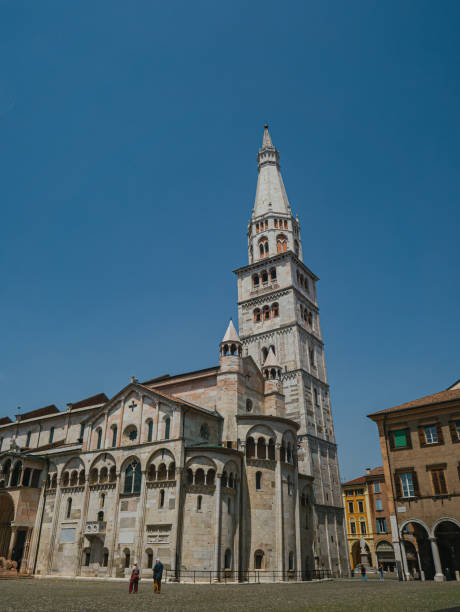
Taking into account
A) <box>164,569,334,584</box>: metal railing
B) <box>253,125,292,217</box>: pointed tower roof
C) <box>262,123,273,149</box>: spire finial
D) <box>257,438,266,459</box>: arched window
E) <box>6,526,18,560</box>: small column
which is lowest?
<box>164,569,334,584</box>: metal railing

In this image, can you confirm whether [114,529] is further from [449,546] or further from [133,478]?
[449,546]

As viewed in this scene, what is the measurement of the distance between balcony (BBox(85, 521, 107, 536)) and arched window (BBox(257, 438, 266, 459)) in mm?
12738

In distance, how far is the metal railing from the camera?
3055 cm

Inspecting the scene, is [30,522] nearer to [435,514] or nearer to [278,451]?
[278,451]

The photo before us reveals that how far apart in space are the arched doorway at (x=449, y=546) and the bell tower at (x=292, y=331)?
13532mm

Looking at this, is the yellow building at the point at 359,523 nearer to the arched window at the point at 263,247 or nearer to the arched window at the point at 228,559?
the arched window at the point at 263,247

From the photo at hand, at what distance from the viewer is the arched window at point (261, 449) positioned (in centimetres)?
3644

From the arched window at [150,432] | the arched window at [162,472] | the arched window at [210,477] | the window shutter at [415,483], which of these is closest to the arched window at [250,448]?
the arched window at [210,477]

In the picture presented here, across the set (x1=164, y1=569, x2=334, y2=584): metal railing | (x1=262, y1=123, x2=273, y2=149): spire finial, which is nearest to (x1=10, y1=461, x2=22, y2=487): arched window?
(x1=164, y1=569, x2=334, y2=584): metal railing

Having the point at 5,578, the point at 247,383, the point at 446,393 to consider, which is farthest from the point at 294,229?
the point at 5,578

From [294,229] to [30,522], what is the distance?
45361 millimetres

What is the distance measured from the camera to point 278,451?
36.4 metres

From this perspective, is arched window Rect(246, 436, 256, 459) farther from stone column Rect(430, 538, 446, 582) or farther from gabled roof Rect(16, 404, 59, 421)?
gabled roof Rect(16, 404, 59, 421)

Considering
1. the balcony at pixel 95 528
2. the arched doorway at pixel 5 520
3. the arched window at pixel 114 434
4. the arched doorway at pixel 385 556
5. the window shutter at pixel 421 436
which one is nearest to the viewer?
the window shutter at pixel 421 436
